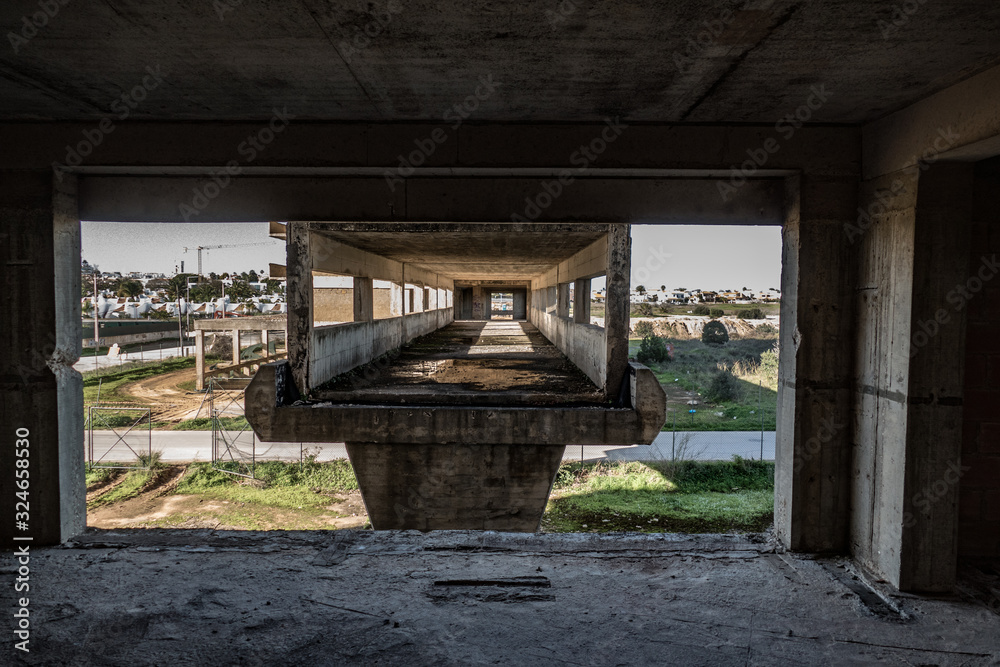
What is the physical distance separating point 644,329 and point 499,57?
51.9 meters

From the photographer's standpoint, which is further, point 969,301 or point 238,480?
point 238,480

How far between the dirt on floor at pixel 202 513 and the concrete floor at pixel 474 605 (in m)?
8.83

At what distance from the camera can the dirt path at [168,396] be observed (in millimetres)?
23566

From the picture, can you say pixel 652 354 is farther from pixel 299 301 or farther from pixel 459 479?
pixel 299 301

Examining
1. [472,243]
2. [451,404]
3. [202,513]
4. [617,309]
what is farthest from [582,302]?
[202,513]

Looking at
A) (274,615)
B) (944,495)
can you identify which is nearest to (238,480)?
(274,615)

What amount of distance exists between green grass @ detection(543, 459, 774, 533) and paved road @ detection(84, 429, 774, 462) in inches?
33.6

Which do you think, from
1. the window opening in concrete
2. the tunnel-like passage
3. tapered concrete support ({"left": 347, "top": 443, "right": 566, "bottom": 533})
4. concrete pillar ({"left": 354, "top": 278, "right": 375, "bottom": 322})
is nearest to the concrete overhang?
the tunnel-like passage

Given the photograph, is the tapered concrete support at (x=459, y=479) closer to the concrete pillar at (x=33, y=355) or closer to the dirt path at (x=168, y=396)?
the concrete pillar at (x=33, y=355)

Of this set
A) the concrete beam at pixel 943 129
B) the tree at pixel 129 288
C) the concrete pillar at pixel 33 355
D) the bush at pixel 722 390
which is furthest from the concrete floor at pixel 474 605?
the tree at pixel 129 288

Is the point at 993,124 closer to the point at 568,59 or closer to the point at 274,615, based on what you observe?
the point at 568,59

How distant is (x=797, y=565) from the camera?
4.67 meters

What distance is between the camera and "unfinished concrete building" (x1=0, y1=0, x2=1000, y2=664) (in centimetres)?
317

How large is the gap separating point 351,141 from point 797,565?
5.31 meters
